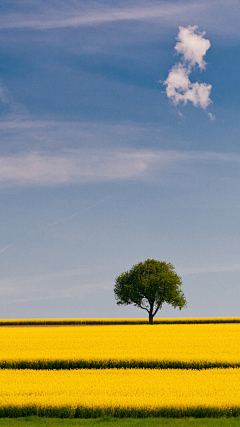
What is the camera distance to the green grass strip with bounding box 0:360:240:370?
2850 centimetres

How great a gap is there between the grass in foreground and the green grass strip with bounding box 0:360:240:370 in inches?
469

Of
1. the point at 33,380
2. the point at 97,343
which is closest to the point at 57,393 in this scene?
the point at 33,380

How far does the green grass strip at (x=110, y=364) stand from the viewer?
28500 mm

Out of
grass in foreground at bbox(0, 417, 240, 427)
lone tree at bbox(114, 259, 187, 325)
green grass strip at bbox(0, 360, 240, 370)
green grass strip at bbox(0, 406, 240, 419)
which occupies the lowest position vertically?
grass in foreground at bbox(0, 417, 240, 427)

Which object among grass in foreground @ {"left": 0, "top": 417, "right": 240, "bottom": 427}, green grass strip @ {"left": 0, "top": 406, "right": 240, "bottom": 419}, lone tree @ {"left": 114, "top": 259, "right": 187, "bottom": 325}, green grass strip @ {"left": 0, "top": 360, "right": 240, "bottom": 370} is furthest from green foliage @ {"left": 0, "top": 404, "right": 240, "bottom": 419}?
lone tree @ {"left": 114, "top": 259, "right": 187, "bottom": 325}

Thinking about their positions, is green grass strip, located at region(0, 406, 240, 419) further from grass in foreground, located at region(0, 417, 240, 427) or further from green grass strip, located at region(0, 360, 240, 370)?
green grass strip, located at region(0, 360, 240, 370)

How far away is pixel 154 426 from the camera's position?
51.2ft

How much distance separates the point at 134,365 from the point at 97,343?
1128 centimetres

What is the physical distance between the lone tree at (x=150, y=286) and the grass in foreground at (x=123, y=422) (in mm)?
68228

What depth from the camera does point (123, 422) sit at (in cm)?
1609

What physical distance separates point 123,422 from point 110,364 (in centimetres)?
1285

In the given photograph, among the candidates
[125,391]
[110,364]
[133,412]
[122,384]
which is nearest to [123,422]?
[133,412]

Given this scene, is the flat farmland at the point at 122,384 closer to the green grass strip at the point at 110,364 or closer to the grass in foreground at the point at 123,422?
the green grass strip at the point at 110,364

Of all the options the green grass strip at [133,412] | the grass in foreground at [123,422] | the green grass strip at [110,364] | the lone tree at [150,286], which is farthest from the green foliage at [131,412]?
the lone tree at [150,286]
